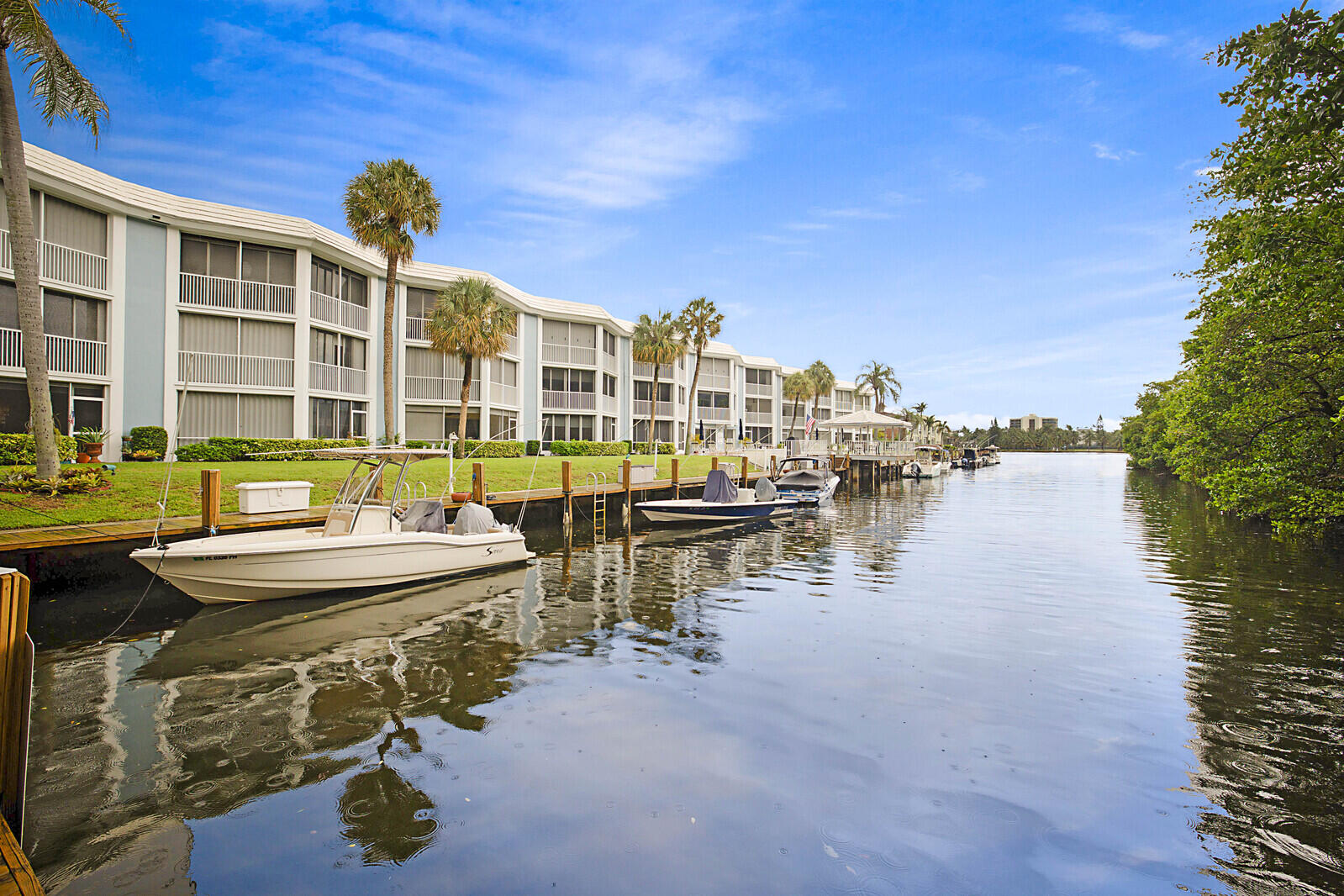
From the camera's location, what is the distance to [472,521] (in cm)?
1662

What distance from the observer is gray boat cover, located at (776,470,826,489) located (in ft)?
125

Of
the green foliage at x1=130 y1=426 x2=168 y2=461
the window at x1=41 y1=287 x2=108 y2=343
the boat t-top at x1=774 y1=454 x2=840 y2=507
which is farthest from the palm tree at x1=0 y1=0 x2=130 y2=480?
the boat t-top at x1=774 y1=454 x2=840 y2=507

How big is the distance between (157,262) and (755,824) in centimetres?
3070

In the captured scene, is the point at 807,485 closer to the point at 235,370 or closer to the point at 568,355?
the point at 568,355

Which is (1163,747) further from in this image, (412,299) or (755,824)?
(412,299)

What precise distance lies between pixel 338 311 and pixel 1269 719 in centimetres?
3353

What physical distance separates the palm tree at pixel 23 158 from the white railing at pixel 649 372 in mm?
42462

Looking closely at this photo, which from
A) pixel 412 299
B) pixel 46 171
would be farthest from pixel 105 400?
pixel 412 299

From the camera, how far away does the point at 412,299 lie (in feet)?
124

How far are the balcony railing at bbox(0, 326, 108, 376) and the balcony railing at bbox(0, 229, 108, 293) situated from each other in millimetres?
1972

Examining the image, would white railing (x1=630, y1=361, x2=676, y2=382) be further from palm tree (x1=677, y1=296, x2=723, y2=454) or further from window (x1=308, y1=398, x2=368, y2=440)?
window (x1=308, y1=398, x2=368, y2=440)

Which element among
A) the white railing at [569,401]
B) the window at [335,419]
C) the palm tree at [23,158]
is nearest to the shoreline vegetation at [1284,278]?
the palm tree at [23,158]

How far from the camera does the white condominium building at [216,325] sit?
77.4 ft

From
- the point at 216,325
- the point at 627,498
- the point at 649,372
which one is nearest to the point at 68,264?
the point at 216,325
